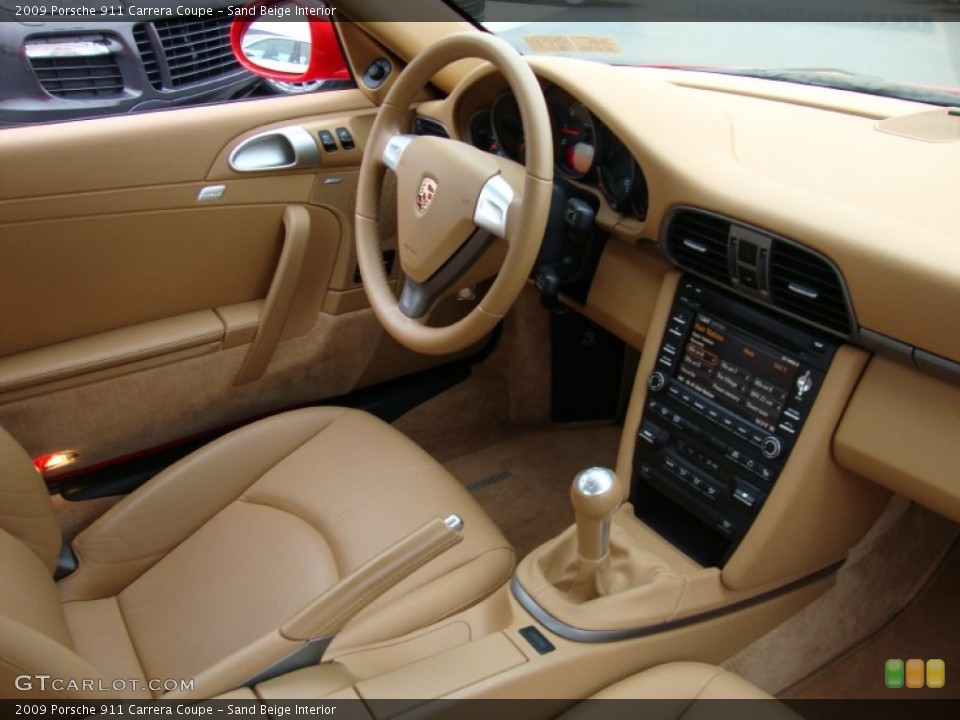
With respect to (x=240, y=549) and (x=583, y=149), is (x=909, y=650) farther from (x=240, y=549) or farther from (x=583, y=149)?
(x=240, y=549)

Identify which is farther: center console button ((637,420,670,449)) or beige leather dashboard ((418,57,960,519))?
center console button ((637,420,670,449))

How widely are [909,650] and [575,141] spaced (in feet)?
3.50

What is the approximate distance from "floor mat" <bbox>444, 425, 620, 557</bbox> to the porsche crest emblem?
0.85 meters

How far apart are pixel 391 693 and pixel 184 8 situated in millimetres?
1714

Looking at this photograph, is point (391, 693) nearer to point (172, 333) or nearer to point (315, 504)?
point (315, 504)

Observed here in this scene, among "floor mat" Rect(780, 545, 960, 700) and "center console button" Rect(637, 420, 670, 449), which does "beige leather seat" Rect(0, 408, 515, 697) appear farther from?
"floor mat" Rect(780, 545, 960, 700)

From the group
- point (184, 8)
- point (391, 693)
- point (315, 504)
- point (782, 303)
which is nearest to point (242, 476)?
point (315, 504)

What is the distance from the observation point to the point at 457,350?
60.5 inches

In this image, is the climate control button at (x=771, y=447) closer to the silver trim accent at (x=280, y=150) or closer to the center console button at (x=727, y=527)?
the center console button at (x=727, y=527)

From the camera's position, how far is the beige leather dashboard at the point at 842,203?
103cm

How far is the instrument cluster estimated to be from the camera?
53.8 inches

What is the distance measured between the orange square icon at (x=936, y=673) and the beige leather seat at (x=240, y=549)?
0.77 meters

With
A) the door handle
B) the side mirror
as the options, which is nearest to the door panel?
the door handle

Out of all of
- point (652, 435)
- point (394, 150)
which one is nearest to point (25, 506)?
point (394, 150)
